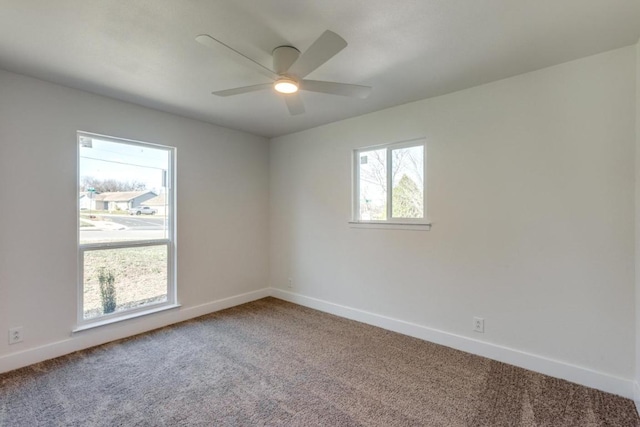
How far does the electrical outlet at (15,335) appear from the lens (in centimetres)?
246

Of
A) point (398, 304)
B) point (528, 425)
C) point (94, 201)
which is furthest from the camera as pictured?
point (398, 304)

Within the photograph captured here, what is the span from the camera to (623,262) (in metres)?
2.11

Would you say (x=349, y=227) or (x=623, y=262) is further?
(x=349, y=227)

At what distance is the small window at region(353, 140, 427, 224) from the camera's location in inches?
125

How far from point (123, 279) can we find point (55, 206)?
952 mm

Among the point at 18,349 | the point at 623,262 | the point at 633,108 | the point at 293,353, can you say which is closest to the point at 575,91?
the point at 633,108

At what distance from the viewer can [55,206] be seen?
8.85ft

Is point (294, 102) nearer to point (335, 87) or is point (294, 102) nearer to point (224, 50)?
point (335, 87)

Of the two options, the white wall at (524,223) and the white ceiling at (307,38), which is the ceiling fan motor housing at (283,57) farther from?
the white wall at (524,223)

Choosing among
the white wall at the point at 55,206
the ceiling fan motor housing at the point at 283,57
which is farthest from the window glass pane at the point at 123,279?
the ceiling fan motor housing at the point at 283,57

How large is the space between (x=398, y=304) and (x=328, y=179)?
1721 mm

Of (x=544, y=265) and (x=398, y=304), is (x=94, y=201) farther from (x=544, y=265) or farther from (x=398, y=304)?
(x=544, y=265)

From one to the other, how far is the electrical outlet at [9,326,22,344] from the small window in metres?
3.27

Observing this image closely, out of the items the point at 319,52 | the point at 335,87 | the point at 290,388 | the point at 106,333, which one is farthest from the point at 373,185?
the point at 106,333
